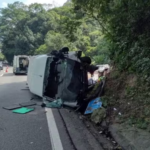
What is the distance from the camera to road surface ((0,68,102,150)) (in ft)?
12.1

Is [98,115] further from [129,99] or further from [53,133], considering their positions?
[53,133]

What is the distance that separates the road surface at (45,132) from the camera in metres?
3.70

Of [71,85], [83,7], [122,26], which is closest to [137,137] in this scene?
[71,85]

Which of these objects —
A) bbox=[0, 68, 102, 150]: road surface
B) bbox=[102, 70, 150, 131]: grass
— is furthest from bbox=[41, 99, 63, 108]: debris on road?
bbox=[102, 70, 150, 131]: grass

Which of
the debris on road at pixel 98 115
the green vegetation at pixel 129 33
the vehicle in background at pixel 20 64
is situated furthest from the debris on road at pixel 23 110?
the vehicle in background at pixel 20 64

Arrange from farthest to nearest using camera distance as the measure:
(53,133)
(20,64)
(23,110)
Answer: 1. (20,64)
2. (23,110)
3. (53,133)

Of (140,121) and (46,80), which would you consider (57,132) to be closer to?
(140,121)

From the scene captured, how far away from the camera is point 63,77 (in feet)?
22.2

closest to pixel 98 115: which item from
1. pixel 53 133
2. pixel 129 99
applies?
pixel 129 99

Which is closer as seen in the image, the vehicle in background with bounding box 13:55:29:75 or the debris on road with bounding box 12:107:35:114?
the debris on road with bounding box 12:107:35:114

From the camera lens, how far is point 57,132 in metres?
4.35

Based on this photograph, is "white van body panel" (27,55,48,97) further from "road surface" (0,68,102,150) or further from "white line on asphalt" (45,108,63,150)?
"white line on asphalt" (45,108,63,150)

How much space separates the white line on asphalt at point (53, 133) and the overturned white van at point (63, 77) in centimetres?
91

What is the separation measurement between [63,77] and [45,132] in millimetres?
2613
